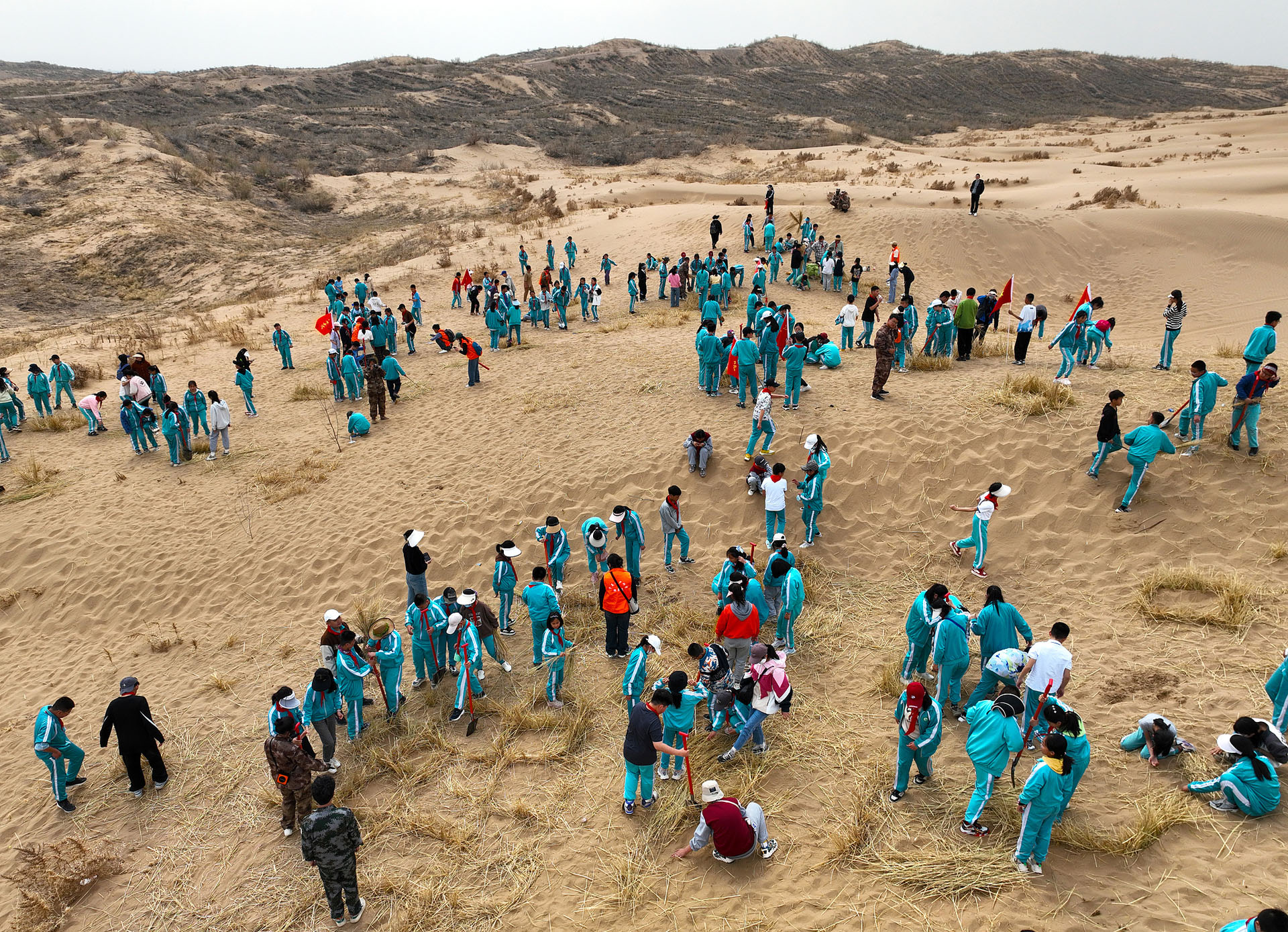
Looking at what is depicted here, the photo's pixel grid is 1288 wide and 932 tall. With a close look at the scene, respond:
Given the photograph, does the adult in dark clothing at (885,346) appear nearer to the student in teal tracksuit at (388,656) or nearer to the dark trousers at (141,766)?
the student in teal tracksuit at (388,656)

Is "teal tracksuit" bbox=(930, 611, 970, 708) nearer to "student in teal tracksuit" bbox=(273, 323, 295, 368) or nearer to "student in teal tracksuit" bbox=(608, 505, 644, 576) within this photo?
"student in teal tracksuit" bbox=(608, 505, 644, 576)

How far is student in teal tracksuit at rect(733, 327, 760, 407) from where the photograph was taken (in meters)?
14.5

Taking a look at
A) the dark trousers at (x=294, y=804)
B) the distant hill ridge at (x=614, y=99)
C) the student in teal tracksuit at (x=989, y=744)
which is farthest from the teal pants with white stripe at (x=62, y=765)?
the distant hill ridge at (x=614, y=99)

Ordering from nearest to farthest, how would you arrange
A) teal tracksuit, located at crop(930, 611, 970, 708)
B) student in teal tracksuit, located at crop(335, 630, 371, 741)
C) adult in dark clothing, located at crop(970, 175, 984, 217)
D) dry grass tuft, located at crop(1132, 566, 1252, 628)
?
teal tracksuit, located at crop(930, 611, 970, 708) < student in teal tracksuit, located at crop(335, 630, 371, 741) < dry grass tuft, located at crop(1132, 566, 1252, 628) < adult in dark clothing, located at crop(970, 175, 984, 217)

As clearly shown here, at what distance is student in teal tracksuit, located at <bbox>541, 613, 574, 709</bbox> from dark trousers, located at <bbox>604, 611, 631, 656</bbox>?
2.32 ft

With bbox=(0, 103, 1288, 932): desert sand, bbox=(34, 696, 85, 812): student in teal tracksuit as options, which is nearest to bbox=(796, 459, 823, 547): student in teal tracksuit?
bbox=(0, 103, 1288, 932): desert sand

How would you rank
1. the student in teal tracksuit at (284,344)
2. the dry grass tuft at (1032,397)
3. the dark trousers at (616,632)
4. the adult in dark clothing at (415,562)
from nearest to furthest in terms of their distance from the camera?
the dark trousers at (616,632) < the adult in dark clothing at (415,562) < the dry grass tuft at (1032,397) < the student in teal tracksuit at (284,344)

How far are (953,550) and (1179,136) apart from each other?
50416 millimetres

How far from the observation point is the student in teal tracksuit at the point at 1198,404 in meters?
11.0

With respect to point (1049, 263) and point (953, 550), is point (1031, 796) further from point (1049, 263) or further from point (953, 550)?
point (1049, 263)

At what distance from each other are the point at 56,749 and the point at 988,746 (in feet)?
32.5

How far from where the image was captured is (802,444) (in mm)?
13234

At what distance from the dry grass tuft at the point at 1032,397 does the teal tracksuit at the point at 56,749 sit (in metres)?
14.8

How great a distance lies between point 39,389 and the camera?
59.2 feet
